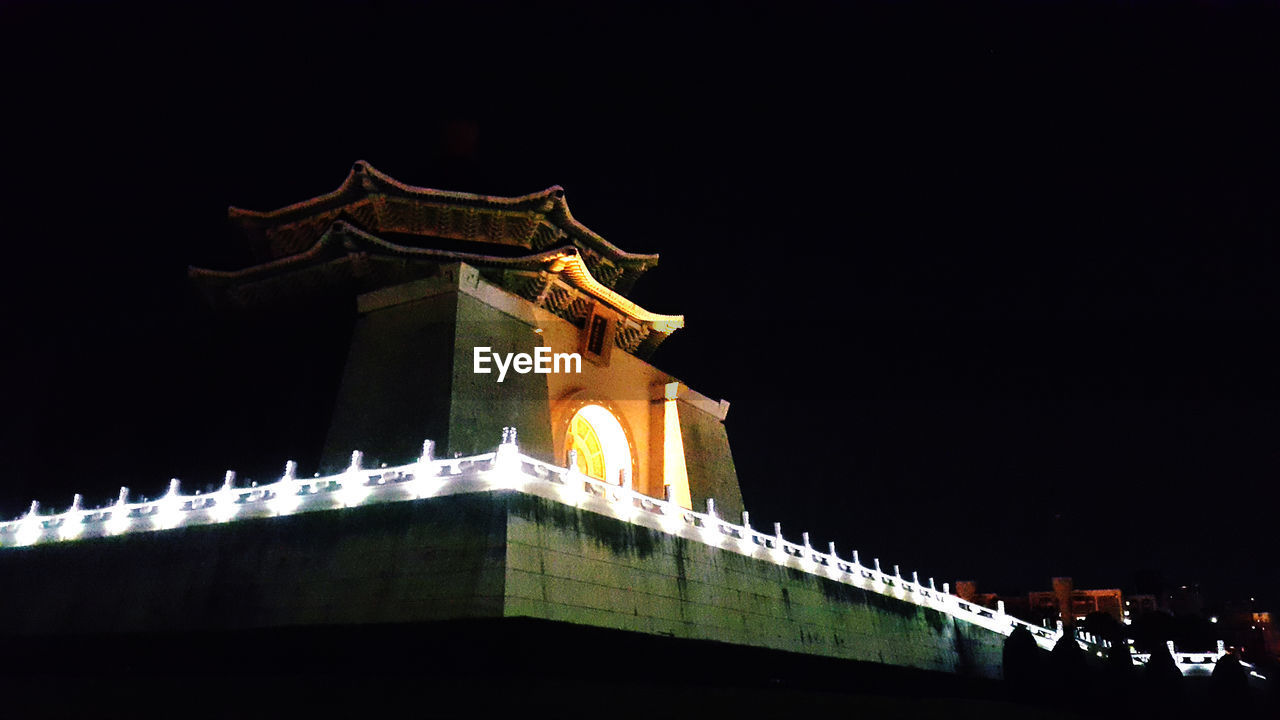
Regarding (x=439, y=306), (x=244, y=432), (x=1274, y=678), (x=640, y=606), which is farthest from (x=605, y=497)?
(x=1274, y=678)

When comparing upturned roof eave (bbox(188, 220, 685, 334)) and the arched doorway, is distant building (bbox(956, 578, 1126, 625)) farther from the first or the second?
upturned roof eave (bbox(188, 220, 685, 334))

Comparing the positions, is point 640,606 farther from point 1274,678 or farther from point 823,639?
point 1274,678

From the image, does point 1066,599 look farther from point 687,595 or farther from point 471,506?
point 471,506

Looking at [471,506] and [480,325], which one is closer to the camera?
[471,506]

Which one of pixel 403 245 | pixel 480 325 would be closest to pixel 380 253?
pixel 403 245

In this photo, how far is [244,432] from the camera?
1764 centimetres

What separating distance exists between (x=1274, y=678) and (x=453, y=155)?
21.7 meters

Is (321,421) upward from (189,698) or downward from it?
upward

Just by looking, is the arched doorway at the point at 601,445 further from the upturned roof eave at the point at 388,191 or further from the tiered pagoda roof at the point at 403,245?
the upturned roof eave at the point at 388,191

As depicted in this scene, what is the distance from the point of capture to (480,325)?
16.5m

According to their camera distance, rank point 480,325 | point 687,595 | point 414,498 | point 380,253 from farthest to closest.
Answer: point 380,253 → point 480,325 → point 687,595 → point 414,498

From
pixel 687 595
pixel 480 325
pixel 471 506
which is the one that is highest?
pixel 480 325

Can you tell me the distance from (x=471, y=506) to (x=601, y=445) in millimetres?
8811

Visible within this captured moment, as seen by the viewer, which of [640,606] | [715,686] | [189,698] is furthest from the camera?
[640,606]
